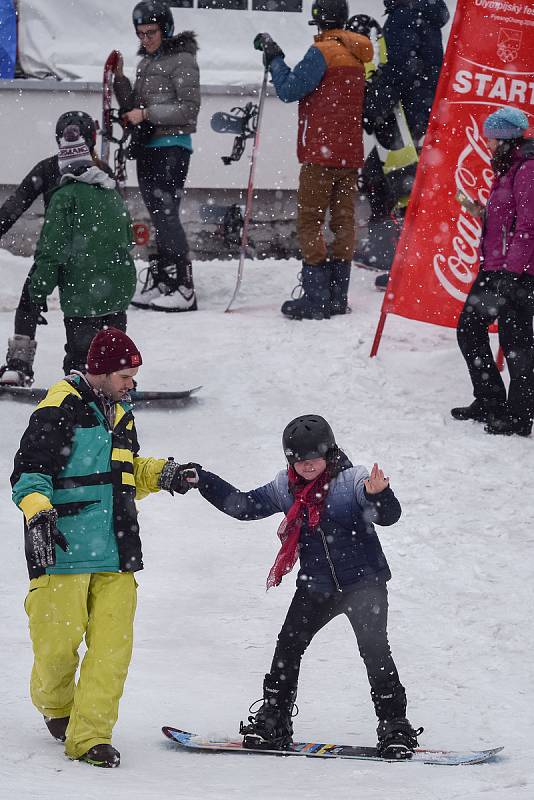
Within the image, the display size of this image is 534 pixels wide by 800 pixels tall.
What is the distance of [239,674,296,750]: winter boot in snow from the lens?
4.45m

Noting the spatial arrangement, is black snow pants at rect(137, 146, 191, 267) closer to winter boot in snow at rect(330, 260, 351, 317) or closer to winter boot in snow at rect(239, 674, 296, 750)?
winter boot in snow at rect(330, 260, 351, 317)

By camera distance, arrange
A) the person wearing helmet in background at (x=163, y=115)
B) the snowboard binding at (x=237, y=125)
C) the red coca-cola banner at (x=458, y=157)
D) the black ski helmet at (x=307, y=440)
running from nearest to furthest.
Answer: the black ski helmet at (x=307, y=440)
the red coca-cola banner at (x=458, y=157)
the person wearing helmet in background at (x=163, y=115)
the snowboard binding at (x=237, y=125)

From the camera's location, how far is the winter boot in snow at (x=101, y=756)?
13.4ft

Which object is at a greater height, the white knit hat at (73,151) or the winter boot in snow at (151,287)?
the white knit hat at (73,151)

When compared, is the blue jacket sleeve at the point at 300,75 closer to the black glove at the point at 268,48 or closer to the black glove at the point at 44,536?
the black glove at the point at 268,48

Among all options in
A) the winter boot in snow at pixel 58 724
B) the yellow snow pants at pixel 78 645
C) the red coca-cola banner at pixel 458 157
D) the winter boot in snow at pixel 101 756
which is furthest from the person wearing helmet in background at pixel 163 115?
the winter boot in snow at pixel 101 756

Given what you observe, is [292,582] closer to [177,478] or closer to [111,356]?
[177,478]

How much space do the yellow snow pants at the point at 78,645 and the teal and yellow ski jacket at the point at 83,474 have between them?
0.22 ft

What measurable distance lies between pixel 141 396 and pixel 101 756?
13.8ft

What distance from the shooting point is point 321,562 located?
14.3ft

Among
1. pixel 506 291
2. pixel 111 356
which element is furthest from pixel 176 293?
pixel 111 356

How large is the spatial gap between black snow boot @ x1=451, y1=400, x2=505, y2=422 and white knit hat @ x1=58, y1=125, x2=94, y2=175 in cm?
280

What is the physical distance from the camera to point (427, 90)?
10.8 meters

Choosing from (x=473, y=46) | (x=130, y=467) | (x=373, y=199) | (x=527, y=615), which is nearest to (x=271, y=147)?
(x=373, y=199)
